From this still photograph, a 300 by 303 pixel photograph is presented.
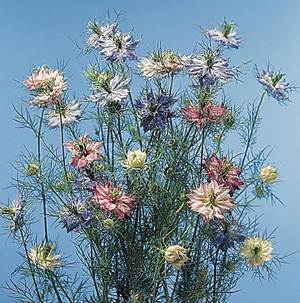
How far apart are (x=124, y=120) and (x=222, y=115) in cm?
25

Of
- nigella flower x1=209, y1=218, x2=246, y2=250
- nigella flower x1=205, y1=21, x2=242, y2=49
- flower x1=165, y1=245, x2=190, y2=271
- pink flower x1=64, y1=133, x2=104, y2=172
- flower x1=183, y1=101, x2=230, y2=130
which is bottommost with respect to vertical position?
flower x1=165, y1=245, x2=190, y2=271

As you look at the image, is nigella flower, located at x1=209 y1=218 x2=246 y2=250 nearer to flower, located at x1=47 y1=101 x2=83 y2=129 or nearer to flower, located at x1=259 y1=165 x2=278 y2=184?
flower, located at x1=259 y1=165 x2=278 y2=184

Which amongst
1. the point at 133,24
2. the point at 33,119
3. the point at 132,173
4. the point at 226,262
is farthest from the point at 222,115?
the point at 133,24

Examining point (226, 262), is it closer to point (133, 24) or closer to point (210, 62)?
point (210, 62)

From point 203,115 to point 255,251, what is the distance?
356 millimetres

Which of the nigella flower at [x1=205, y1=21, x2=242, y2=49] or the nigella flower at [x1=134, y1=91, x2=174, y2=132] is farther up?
the nigella flower at [x1=205, y1=21, x2=242, y2=49]

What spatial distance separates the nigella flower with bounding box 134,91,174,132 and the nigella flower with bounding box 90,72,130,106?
63 mm

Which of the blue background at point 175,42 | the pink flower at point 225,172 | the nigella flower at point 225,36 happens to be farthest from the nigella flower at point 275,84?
the blue background at point 175,42

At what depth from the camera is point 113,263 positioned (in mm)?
1655

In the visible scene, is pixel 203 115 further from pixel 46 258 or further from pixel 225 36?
pixel 46 258

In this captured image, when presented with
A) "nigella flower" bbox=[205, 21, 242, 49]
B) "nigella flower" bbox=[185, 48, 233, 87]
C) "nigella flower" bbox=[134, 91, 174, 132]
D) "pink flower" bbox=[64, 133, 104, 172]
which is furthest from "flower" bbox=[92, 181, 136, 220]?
"nigella flower" bbox=[205, 21, 242, 49]

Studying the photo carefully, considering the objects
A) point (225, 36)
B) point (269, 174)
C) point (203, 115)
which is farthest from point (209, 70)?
point (269, 174)

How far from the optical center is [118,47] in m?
1.59

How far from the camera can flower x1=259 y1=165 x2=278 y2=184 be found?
1.64m
